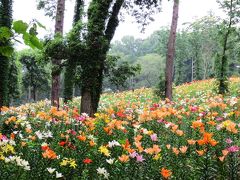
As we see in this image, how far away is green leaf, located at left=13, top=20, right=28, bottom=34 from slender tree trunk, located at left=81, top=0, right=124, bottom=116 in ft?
28.9

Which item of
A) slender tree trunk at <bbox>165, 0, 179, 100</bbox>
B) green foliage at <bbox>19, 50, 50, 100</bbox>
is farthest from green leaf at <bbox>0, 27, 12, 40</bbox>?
green foliage at <bbox>19, 50, 50, 100</bbox>

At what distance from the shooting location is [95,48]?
34.5 feet

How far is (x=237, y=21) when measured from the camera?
19938 mm

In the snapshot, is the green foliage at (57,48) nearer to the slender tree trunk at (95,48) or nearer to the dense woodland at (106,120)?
the dense woodland at (106,120)

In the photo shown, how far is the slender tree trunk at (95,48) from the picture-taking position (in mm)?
10469

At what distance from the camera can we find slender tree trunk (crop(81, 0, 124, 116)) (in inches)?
412

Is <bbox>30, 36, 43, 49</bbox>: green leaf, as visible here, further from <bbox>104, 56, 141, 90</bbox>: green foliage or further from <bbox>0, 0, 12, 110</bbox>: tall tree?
<bbox>0, 0, 12, 110</bbox>: tall tree

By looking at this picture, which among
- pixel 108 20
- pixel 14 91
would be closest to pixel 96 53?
pixel 108 20

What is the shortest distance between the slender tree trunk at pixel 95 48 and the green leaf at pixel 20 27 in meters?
8.81

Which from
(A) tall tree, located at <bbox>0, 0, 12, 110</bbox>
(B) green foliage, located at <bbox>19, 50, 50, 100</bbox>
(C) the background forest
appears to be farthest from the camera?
(B) green foliage, located at <bbox>19, 50, 50, 100</bbox>

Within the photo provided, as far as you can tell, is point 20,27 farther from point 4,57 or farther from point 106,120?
point 4,57

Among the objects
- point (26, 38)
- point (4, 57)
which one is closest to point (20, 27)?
point (26, 38)

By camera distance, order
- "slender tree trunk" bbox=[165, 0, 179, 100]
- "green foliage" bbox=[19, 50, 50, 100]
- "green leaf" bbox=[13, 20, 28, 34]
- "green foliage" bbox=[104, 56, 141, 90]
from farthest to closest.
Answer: "green foliage" bbox=[19, 50, 50, 100], "slender tree trunk" bbox=[165, 0, 179, 100], "green foliage" bbox=[104, 56, 141, 90], "green leaf" bbox=[13, 20, 28, 34]

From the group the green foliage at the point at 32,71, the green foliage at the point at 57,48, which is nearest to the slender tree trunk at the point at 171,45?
the green foliage at the point at 57,48
